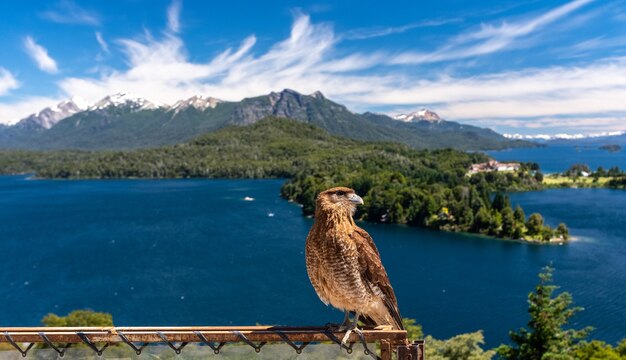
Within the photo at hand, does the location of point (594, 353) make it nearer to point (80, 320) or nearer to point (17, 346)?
point (17, 346)

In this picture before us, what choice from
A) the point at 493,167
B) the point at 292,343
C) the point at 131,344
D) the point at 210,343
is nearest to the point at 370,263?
the point at 292,343

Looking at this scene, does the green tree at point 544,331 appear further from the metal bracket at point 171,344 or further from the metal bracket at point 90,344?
the metal bracket at point 90,344

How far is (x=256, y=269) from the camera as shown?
36.9 meters

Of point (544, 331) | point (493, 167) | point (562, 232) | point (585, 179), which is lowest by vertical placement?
point (562, 232)

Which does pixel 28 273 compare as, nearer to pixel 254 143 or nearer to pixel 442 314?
pixel 442 314

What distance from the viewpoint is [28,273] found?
37.3 m

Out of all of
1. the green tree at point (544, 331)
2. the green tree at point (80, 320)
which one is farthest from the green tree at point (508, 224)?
the green tree at point (80, 320)

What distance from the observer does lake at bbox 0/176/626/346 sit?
1105 inches

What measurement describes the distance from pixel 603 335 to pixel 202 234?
39444mm

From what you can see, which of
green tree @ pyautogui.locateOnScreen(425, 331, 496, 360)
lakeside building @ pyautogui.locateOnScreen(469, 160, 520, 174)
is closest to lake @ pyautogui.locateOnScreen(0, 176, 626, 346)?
green tree @ pyautogui.locateOnScreen(425, 331, 496, 360)

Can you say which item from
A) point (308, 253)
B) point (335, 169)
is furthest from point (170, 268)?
point (335, 169)

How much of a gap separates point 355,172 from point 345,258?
271 ft

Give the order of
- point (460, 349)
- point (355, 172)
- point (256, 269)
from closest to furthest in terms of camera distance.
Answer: point (460, 349) < point (256, 269) < point (355, 172)

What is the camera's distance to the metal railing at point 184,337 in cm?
223
